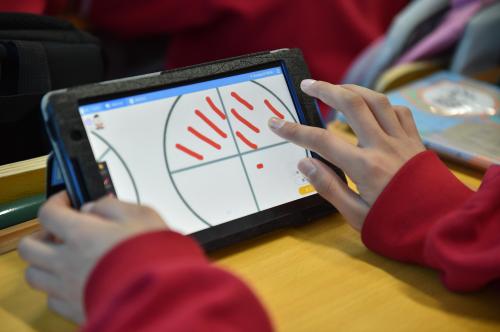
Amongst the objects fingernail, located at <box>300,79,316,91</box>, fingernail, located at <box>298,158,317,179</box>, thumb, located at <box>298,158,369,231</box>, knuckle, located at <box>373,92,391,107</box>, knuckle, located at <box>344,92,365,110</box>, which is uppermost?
fingernail, located at <box>300,79,316,91</box>

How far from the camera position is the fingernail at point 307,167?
658 mm

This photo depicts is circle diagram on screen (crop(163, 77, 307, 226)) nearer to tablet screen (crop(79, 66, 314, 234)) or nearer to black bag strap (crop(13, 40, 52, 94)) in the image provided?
tablet screen (crop(79, 66, 314, 234))

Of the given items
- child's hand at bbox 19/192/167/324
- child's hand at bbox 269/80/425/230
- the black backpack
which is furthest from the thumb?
the black backpack

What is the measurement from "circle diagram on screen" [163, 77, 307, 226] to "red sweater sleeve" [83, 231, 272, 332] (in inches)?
6.1

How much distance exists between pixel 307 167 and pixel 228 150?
9 centimetres

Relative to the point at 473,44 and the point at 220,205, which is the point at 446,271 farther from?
the point at 473,44

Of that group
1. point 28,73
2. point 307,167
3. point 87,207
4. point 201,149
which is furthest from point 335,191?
point 28,73

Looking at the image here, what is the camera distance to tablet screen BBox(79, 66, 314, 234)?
23.0 inches

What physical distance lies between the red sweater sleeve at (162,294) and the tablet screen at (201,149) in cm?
13

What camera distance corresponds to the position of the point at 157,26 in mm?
1402

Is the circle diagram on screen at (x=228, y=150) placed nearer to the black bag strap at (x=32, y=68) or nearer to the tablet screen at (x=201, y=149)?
the tablet screen at (x=201, y=149)

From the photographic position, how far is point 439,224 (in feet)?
1.91

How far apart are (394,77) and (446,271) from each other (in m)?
0.72

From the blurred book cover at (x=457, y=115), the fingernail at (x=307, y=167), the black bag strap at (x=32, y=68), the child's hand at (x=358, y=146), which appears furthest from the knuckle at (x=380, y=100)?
the black bag strap at (x=32, y=68)
